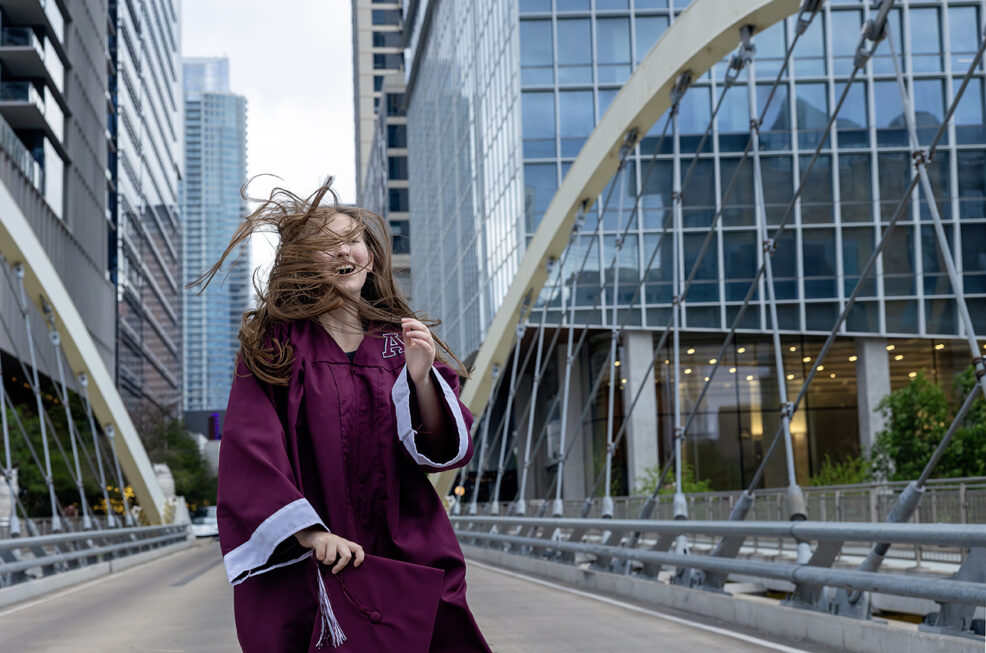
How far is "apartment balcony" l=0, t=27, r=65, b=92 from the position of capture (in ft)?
147

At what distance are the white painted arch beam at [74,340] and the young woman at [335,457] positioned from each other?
16.8 m

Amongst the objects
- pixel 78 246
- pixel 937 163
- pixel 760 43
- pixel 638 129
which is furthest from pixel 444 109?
pixel 638 129

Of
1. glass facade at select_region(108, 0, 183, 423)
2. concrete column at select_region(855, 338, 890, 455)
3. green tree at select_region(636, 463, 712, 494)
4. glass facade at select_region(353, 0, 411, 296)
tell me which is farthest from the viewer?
glass facade at select_region(353, 0, 411, 296)

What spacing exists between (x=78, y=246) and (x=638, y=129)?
40.7 metres

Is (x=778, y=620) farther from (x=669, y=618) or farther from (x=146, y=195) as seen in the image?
(x=146, y=195)

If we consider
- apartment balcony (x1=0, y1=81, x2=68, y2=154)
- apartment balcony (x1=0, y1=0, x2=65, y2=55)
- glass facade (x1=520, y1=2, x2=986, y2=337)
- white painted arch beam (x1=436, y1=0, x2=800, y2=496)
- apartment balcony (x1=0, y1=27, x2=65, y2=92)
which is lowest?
white painted arch beam (x1=436, y1=0, x2=800, y2=496)

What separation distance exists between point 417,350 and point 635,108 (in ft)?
45.3

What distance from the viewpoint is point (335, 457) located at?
108 inches

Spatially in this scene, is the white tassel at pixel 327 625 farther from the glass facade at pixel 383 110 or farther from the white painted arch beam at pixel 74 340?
the glass facade at pixel 383 110

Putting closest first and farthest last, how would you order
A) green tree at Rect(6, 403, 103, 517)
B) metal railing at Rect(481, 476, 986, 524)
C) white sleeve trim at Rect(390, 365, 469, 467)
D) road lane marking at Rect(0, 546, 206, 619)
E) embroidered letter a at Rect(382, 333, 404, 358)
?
1. white sleeve trim at Rect(390, 365, 469, 467)
2. embroidered letter a at Rect(382, 333, 404, 358)
3. road lane marking at Rect(0, 546, 206, 619)
4. metal railing at Rect(481, 476, 986, 524)
5. green tree at Rect(6, 403, 103, 517)

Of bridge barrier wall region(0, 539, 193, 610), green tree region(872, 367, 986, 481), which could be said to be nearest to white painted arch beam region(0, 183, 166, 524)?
bridge barrier wall region(0, 539, 193, 610)

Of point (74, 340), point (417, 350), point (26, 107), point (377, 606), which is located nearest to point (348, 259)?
point (417, 350)

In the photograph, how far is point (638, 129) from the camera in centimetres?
1662

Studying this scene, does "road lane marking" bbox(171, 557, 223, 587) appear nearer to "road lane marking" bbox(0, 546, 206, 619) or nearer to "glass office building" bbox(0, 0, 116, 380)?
"road lane marking" bbox(0, 546, 206, 619)
